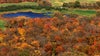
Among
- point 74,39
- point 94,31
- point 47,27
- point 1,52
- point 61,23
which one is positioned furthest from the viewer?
point 61,23

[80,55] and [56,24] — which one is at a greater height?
[80,55]

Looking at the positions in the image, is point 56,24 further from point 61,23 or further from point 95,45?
point 95,45

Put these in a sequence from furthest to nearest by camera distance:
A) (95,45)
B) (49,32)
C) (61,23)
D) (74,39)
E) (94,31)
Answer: (61,23) < (49,32) < (94,31) < (74,39) < (95,45)

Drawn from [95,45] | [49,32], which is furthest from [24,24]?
[95,45]

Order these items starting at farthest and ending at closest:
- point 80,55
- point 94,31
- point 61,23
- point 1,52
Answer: point 61,23, point 94,31, point 1,52, point 80,55

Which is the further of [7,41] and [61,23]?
[61,23]

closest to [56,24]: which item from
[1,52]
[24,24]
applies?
[24,24]

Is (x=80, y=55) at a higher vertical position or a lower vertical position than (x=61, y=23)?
higher

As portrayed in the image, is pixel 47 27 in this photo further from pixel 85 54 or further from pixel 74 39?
pixel 85 54

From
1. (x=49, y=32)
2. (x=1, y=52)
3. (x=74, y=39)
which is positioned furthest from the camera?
(x=49, y=32)
